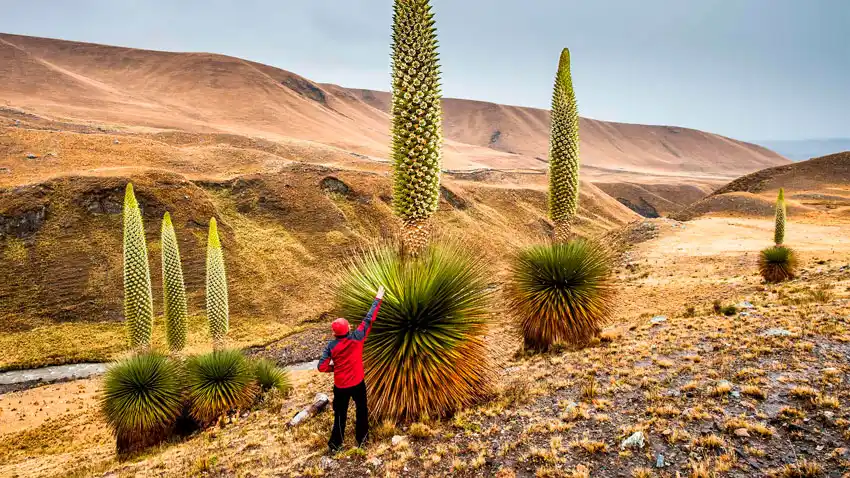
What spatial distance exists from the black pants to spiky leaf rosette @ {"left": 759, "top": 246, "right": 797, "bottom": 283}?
739 inches

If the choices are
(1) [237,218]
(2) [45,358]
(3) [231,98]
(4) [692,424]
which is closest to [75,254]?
(2) [45,358]

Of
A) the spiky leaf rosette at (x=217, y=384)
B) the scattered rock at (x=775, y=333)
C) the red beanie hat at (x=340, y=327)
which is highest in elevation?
the red beanie hat at (x=340, y=327)

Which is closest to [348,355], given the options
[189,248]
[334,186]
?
[189,248]

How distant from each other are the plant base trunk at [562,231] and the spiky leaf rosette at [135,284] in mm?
11806

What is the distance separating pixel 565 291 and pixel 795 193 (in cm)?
7970

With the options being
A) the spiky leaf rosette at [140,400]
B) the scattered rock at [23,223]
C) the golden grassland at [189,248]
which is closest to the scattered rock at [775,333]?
the golden grassland at [189,248]

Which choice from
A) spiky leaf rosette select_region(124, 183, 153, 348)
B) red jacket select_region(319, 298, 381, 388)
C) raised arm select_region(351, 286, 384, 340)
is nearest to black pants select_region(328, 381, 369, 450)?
red jacket select_region(319, 298, 381, 388)

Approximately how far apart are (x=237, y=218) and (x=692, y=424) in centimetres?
4662

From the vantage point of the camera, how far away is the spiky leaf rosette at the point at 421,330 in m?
5.97

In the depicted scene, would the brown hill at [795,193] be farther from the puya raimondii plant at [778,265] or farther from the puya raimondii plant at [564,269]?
the puya raimondii plant at [564,269]

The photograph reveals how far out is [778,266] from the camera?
17.1 m

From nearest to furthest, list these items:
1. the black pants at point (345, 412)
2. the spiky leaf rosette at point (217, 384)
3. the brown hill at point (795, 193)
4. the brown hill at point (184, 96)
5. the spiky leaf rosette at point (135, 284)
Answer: the black pants at point (345, 412) < the spiky leaf rosette at point (217, 384) < the spiky leaf rosette at point (135, 284) < the brown hill at point (795, 193) < the brown hill at point (184, 96)

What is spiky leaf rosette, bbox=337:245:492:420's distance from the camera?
5.97 m

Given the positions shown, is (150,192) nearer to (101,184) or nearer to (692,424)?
(101,184)
